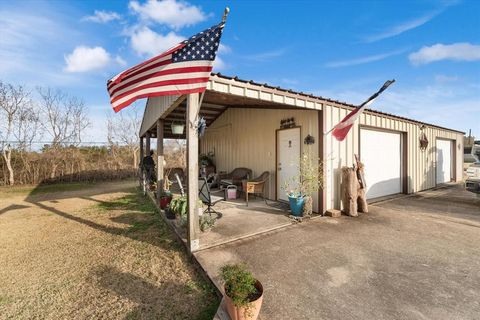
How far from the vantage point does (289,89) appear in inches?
183

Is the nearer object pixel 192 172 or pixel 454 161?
pixel 192 172

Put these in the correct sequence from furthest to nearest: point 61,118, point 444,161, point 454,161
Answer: point 61,118 → point 454,161 → point 444,161

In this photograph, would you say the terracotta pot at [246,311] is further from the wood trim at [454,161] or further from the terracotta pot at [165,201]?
the wood trim at [454,161]

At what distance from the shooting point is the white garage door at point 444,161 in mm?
9930

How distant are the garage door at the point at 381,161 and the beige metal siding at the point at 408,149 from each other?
12.3 inches

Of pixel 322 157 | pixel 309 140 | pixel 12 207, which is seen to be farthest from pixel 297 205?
pixel 12 207

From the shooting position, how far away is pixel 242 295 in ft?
6.11

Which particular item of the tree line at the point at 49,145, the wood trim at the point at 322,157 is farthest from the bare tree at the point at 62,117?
the wood trim at the point at 322,157

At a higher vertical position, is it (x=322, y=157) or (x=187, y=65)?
(x=187, y=65)

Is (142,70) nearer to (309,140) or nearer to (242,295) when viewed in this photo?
(242,295)

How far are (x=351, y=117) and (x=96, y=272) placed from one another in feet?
17.1

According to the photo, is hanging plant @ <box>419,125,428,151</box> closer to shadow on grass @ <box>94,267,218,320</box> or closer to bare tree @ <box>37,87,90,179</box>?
shadow on grass @ <box>94,267,218,320</box>

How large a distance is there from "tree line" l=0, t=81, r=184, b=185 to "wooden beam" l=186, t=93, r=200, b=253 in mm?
13045

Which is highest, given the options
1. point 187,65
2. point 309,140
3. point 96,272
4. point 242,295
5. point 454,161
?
point 187,65
